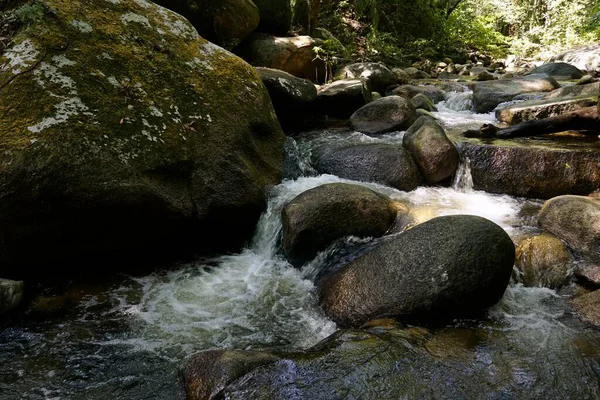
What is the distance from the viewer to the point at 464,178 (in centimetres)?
664

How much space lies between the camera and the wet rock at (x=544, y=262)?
4.18 meters

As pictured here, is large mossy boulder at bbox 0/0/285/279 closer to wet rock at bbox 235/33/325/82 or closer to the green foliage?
the green foliage

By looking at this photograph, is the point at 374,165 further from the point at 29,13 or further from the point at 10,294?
the point at 10,294

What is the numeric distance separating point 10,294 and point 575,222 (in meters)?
6.18

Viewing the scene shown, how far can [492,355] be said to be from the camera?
→ 311cm

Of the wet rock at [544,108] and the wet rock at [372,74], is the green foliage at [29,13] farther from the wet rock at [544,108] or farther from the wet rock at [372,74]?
the wet rock at [372,74]

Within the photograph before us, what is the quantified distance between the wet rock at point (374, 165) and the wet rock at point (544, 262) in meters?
2.25

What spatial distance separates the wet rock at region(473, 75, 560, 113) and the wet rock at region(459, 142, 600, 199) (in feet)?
16.3

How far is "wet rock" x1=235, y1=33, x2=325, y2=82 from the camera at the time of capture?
11352 mm

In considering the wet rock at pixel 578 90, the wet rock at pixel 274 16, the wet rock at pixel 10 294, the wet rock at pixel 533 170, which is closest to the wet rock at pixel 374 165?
the wet rock at pixel 533 170

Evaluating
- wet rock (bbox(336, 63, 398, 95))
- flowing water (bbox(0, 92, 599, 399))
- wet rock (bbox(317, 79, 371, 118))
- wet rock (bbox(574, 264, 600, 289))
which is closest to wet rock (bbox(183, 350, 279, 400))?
flowing water (bbox(0, 92, 599, 399))

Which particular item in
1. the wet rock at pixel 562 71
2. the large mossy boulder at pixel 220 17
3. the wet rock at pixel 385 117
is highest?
the large mossy boulder at pixel 220 17

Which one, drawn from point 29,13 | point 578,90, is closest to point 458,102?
point 578,90

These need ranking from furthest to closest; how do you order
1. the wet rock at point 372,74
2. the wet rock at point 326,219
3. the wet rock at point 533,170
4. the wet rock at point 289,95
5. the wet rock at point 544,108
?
the wet rock at point 372,74, the wet rock at point 289,95, the wet rock at point 544,108, the wet rock at point 533,170, the wet rock at point 326,219
